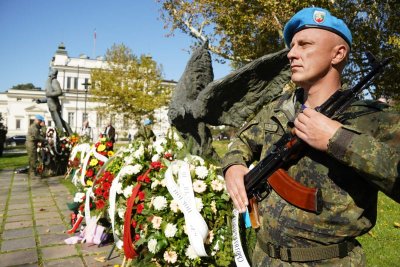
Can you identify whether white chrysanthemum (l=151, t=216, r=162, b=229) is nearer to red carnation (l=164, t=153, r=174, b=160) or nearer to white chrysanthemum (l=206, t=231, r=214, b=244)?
white chrysanthemum (l=206, t=231, r=214, b=244)

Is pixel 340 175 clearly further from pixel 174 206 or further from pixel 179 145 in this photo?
pixel 179 145

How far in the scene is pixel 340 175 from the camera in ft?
5.14

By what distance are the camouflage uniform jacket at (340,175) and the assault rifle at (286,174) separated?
0.05 metres

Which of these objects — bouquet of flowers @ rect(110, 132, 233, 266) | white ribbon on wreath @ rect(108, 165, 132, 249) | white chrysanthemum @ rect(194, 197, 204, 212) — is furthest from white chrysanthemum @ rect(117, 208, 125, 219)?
white chrysanthemum @ rect(194, 197, 204, 212)

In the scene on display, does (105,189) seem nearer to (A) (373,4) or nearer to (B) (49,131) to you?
(B) (49,131)

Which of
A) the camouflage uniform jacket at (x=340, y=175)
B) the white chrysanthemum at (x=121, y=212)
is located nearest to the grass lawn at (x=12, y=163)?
the white chrysanthemum at (x=121, y=212)

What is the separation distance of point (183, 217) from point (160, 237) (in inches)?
10.9

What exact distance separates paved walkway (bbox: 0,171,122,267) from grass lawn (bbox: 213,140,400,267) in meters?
3.19

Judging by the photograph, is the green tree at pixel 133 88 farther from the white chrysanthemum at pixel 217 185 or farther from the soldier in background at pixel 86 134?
the white chrysanthemum at pixel 217 185

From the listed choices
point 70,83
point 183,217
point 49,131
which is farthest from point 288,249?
point 70,83

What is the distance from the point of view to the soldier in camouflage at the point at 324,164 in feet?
4.50

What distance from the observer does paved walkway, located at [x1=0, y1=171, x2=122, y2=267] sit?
4.27m

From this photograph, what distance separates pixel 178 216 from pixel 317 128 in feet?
6.75

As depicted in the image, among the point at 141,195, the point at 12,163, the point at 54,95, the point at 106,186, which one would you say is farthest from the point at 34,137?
the point at 141,195
